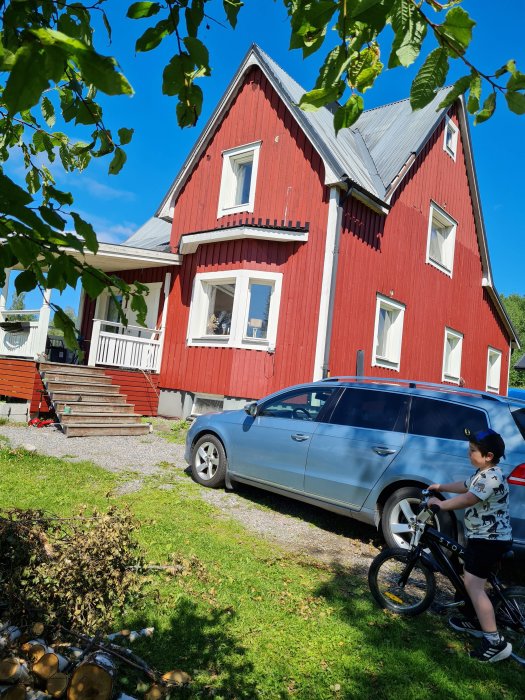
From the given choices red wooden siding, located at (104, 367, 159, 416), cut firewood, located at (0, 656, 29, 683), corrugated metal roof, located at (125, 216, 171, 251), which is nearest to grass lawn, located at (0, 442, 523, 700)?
cut firewood, located at (0, 656, 29, 683)

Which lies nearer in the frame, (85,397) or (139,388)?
(85,397)

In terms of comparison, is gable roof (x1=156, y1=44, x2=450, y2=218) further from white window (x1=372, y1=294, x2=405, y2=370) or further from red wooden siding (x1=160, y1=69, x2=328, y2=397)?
white window (x1=372, y1=294, x2=405, y2=370)

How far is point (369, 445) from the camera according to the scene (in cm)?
553

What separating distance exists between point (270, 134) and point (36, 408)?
915 cm

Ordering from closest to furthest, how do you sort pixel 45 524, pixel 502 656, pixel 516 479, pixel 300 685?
pixel 300 685 → pixel 502 656 → pixel 45 524 → pixel 516 479

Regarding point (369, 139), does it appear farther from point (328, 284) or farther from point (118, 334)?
point (118, 334)

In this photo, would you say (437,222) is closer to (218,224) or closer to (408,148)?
(408,148)

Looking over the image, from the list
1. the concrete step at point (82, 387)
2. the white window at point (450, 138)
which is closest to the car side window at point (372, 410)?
the concrete step at point (82, 387)

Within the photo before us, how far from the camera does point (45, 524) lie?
152 inches

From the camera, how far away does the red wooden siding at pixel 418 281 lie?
42.5 feet

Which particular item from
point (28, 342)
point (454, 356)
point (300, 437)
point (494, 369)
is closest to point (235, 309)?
point (28, 342)

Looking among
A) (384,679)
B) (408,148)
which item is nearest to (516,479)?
(384,679)

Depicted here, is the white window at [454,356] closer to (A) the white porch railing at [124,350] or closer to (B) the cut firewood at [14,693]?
(A) the white porch railing at [124,350]

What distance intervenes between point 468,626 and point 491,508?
938mm
